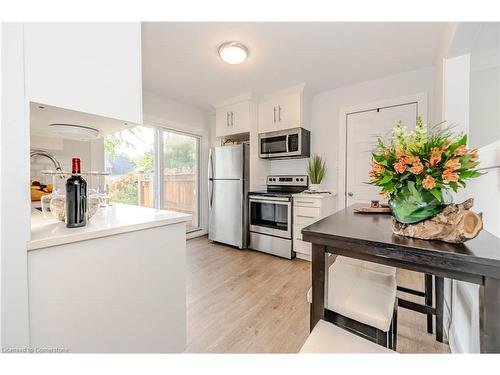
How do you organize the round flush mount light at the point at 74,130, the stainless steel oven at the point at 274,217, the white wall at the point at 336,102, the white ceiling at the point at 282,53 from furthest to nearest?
the stainless steel oven at the point at 274,217 → the white wall at the point at 336,102 → the white ceiling at the point at 282,53 → the round flush mount light at the point at 74,130

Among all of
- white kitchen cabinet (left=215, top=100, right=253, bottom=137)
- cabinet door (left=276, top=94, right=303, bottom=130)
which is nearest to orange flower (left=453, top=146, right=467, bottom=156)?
cabinet door (left=276, top=94, right=303, bottom=130)

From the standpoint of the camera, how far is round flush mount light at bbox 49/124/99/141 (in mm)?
1027

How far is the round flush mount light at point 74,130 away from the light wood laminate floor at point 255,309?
4.69 feet

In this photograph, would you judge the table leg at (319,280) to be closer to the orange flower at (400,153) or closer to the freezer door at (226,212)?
the orange flower at (400,153)

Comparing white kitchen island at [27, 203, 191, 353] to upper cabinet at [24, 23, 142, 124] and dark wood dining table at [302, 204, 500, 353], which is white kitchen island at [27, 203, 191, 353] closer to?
upper cabinet at [24, 23, 142, 124]

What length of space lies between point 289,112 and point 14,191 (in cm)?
305

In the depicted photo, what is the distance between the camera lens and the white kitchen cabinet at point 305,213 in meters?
2.79

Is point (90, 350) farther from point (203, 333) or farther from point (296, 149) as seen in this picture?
point (296, 149)

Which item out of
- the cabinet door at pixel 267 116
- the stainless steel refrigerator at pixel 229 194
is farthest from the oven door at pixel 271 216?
the cabinet door at pixel 267 116

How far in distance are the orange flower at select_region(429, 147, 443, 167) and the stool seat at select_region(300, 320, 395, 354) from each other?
0.62 metres

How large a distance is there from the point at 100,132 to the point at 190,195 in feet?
9.55

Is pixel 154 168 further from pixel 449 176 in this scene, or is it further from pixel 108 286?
pixel 449 176

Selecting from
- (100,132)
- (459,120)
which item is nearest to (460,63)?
(459,120)

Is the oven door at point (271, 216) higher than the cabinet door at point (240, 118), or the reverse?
the cabinet door at point (240, 118)
